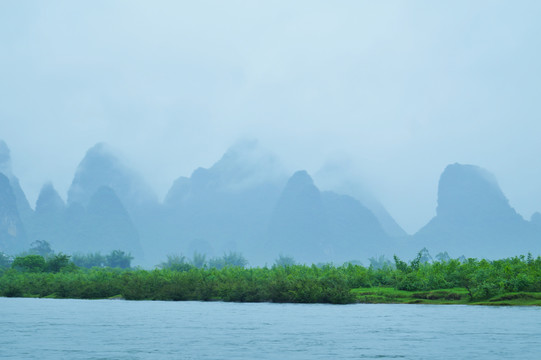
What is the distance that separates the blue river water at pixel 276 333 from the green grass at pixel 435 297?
2.17 m

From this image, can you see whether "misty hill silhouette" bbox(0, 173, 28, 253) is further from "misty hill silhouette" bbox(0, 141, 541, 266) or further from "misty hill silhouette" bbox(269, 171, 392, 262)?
"misty hill silhouette" bbox(269, 171, 392, 262)

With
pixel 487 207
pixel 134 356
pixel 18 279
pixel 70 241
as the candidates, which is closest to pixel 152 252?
pixel 70 241

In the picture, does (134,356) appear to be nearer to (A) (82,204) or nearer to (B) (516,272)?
(B) (516,272)

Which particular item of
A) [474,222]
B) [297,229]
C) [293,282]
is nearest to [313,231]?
[297,229]

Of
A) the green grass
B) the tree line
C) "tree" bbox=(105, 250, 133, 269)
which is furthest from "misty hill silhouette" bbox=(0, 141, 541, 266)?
the green grass

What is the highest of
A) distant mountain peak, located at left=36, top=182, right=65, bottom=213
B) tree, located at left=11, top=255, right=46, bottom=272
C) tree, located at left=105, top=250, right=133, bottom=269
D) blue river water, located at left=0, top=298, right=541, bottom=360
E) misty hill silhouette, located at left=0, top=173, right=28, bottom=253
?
distant mountain peak, located at left=36, top=182, right=65, bottom=213

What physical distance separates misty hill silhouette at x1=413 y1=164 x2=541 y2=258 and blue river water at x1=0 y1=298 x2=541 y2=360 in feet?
506

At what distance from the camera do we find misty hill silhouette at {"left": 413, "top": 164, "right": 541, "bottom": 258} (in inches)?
6841

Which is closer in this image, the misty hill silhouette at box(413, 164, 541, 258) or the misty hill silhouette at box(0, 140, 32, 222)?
the misty hill silhouette at box(413, 164, 541, 258)

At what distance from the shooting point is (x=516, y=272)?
30734mm

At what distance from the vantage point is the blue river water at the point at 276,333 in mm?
15086

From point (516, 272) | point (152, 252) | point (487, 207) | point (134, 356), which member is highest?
point (487, 207)

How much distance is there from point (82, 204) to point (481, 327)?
188m

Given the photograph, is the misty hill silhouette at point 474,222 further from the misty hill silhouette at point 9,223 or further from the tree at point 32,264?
the tree at point 32,264
